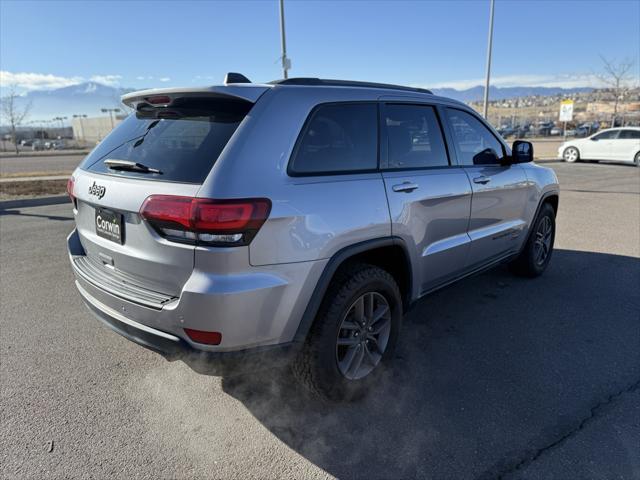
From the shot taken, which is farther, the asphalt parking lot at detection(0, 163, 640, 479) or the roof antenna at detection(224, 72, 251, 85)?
the roof antenna at detection(224, 72, 251, 85)

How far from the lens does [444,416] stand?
2.69m

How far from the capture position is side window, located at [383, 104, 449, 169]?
3068mm

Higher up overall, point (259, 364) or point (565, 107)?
point (565, 107)

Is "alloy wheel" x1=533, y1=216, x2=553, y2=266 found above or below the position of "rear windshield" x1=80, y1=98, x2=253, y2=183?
below

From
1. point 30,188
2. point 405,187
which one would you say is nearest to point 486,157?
point 405,187

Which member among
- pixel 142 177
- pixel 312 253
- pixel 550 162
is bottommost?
pixel 550 162

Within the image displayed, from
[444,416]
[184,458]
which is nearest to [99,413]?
[184,458]

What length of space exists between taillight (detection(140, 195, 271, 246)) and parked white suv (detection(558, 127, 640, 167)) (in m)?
21.5

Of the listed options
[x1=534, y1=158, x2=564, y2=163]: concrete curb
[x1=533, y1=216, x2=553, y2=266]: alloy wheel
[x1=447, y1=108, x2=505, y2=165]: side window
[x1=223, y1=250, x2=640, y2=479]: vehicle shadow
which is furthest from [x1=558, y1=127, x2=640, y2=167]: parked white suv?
[x1=447, y1=108, x2=505, y2=165]: side window

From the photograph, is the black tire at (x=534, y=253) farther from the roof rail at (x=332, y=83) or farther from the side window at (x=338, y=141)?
the side window at (x=338, y=141)

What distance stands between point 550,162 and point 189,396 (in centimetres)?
2185

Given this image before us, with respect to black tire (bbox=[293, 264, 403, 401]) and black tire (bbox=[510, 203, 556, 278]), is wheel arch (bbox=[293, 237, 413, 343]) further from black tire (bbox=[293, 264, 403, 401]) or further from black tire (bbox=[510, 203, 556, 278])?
black tire (bbox=[510, 203, 556, 278])

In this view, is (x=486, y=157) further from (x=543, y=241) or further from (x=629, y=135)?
(x=629, y=135)

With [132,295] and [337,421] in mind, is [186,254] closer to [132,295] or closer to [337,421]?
[132,295]
